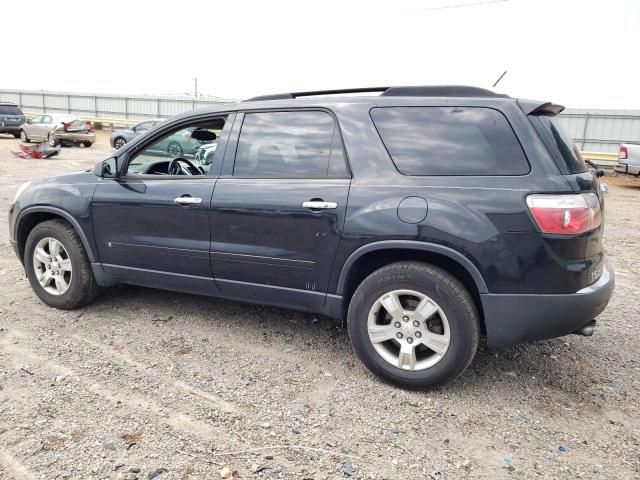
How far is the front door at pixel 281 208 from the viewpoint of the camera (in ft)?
10.8

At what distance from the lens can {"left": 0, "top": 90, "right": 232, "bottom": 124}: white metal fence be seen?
106 ft

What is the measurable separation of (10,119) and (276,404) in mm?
27271

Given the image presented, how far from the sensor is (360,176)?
3.21 meters

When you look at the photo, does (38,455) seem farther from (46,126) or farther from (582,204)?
(46,126)

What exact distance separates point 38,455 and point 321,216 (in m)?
1.98

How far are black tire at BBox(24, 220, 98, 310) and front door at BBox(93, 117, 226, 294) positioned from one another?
0.70 feet

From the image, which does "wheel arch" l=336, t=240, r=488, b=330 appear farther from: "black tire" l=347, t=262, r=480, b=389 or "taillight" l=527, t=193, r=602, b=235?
"taillight" l=527, t=193, r=602, b=235


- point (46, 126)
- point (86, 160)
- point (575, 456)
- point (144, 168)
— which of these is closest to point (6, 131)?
point (46, 126)

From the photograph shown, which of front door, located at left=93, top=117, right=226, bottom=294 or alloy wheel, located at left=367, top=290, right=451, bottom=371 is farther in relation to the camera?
front door, located at left=93, top=117, right=226, bottom=294

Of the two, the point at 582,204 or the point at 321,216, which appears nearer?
the point at 582,204

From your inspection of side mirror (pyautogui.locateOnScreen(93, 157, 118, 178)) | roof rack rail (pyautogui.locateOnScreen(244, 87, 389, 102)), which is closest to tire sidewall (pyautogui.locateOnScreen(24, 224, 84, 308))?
side mirror (pyautogui.locateOnScreen(93, 157, 118, 178))

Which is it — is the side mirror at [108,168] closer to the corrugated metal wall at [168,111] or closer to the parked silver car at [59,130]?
the parked silver car at [59,130]

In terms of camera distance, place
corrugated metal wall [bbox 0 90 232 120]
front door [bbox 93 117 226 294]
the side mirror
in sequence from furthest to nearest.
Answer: corrugated metal wall [bbox 0 90 232 120] → the side mirror → front door [bbox 93 117 226 294]

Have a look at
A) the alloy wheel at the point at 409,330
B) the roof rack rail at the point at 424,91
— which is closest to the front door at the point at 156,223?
the roof rack rail at the point at 424,91
